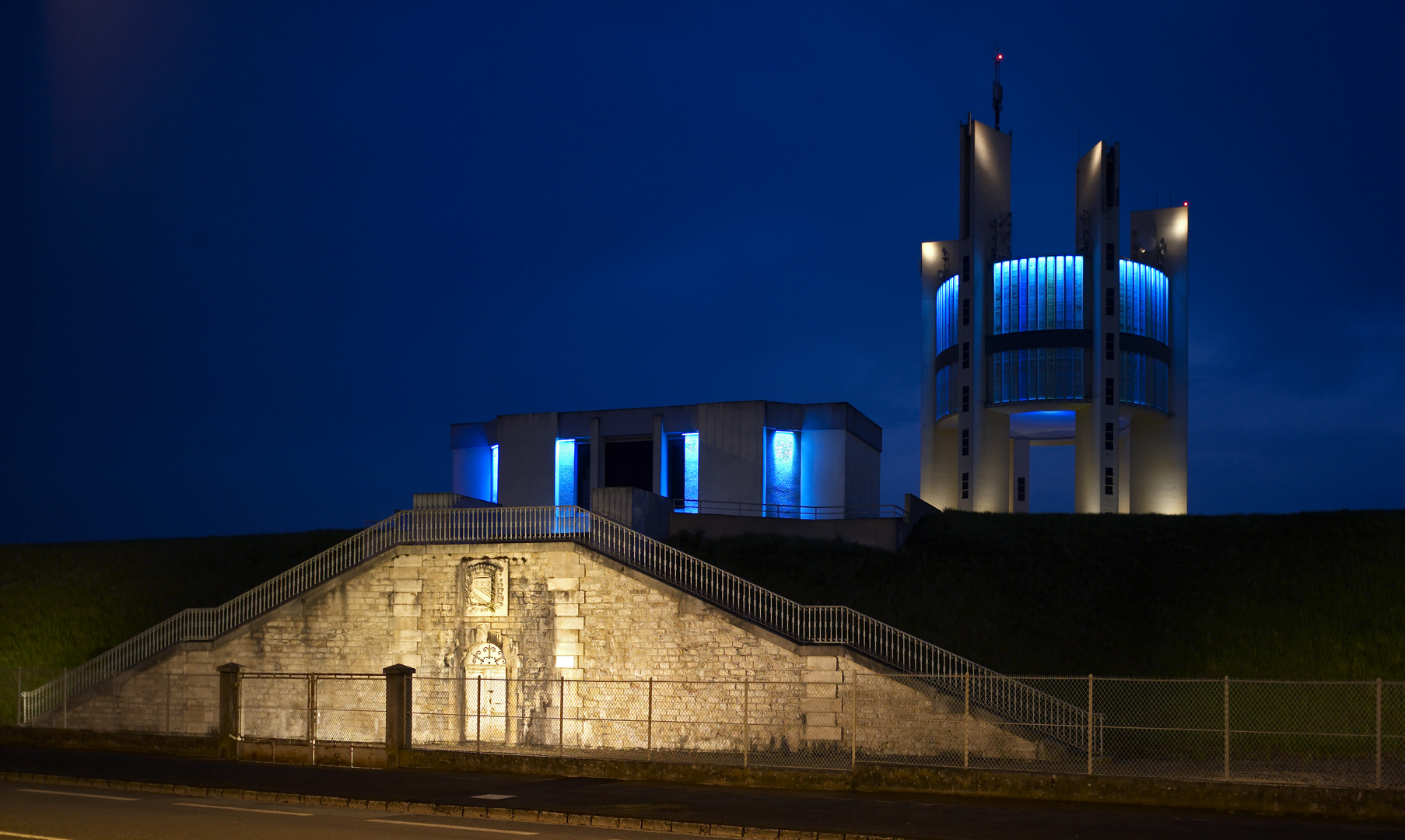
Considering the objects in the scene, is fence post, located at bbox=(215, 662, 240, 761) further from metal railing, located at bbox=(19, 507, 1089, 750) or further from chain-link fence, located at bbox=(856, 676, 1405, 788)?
chain-link fence, located at bbox=(856, 676, 1405, 788)

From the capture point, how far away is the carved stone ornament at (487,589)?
2577 centimetres

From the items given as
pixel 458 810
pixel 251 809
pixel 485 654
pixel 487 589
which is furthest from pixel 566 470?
pixel 458 810

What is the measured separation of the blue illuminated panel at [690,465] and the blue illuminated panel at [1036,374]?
679 inches

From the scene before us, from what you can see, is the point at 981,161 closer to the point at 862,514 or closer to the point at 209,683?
the point at 862,514

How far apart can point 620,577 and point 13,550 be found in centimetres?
2949

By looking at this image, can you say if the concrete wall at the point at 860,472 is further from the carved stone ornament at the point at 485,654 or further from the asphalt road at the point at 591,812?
the asphalt road at the point at 591,812

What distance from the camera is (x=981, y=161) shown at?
5641 cm

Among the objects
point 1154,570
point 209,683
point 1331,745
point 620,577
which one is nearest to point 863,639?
point 620,577

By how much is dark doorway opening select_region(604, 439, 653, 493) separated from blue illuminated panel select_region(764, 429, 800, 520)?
4.97 meters

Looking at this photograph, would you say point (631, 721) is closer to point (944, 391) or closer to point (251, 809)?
point (251, 809)

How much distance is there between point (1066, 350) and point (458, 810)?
139 ft

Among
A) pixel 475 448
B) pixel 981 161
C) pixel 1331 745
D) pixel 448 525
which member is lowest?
pixel 1331 745

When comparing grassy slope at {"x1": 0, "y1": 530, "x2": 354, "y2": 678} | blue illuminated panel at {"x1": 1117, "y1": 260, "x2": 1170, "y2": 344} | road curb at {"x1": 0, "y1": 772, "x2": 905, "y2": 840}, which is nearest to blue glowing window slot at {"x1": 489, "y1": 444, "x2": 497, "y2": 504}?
grassy slope at {"x1": 0, "y1": 530, "x2": 354, "y2": 678}

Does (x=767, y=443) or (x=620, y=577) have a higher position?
(x=767, y=443)
